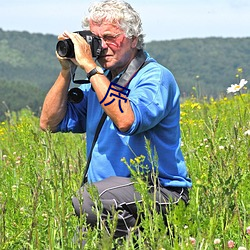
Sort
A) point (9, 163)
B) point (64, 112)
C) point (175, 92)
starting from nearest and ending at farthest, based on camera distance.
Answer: point (175, 92) < point (64, 112) < point (9, 163)

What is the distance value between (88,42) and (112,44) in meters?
0.17

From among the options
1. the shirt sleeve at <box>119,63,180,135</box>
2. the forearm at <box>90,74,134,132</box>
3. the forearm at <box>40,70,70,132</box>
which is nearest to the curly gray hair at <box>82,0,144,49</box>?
the shirt sleeve at <box>119,63,180,135</box>

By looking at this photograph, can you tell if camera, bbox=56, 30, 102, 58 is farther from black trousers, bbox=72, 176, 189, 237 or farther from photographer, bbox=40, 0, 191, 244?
black trousers, bbox=72, 176, 189, 237

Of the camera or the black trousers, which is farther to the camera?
the camera

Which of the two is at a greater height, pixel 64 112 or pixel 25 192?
pixel 64 112

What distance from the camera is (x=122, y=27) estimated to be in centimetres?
363

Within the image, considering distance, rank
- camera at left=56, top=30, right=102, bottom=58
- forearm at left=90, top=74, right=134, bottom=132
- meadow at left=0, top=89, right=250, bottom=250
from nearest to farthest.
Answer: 1. meadow at left=0, top=89, right=250, bottom=250
2. forearm at left=90, top=74, right=134, bottom=132
3. camera at left=56, top=30, right=102, bottom=58

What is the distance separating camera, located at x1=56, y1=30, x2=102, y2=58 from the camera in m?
3.50

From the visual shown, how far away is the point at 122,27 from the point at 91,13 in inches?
7.0

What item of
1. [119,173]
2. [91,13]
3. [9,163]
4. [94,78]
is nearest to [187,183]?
[119,173]

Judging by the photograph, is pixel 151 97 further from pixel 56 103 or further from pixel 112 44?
pixel 56 103

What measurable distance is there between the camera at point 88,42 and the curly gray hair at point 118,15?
115 mm

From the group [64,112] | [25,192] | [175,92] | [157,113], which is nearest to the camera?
[157,113]

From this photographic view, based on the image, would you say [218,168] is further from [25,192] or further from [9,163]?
[9,163]
